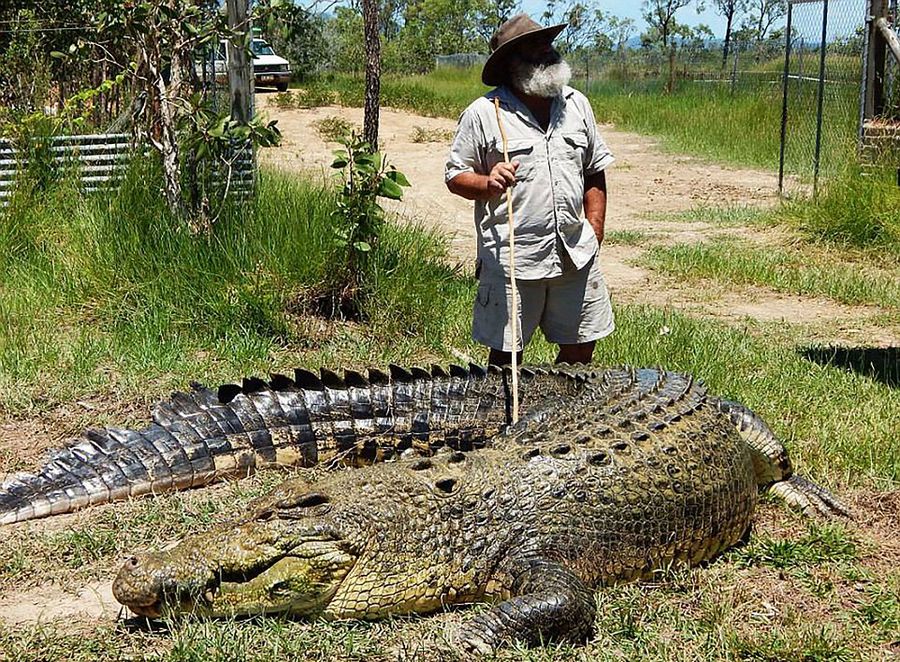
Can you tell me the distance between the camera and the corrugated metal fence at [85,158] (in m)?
7.27

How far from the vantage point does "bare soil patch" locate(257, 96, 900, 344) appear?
23.7 feet

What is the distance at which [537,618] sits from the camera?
9.29 feet

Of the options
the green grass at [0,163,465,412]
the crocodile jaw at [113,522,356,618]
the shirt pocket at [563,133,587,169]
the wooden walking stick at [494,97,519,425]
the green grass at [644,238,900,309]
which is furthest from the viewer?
the green grass at [644,238,900,309]

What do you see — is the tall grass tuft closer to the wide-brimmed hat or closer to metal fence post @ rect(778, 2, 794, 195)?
metal fence post @ rect(778, 2, 794, 195)

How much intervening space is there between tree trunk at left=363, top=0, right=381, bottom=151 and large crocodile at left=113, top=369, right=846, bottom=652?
4.99m

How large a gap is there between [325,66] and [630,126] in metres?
17.6

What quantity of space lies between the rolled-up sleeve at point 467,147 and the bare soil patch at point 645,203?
3.16 metres

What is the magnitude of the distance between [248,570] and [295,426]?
1.40 m

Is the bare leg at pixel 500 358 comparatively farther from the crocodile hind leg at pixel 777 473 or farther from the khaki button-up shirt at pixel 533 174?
the crocodile hind leg at pixel 777 473

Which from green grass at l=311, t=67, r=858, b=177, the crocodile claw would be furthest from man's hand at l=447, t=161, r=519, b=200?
green grass at l=311, t=67, r=858, b=177

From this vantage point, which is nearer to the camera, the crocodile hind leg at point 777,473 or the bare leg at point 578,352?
the crocodile hind leg at point 777,473

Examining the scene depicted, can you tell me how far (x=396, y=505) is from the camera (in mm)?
3066

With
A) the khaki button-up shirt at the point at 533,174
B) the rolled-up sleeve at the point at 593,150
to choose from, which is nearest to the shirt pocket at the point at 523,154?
the khaki button-up shirt at the point at 533,174

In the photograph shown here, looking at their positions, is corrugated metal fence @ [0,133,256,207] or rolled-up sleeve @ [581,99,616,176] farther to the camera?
corrugated metal fence @ [0,133,256,207]
